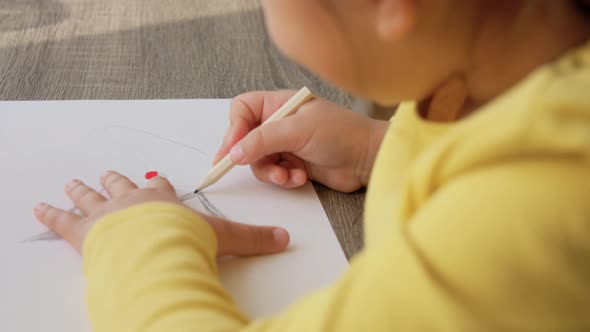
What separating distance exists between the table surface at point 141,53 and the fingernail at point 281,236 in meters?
0.09

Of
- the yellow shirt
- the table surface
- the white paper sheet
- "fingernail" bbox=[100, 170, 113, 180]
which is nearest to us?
the yellow shirt

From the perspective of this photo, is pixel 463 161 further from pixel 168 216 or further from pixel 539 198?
pixel 168 216

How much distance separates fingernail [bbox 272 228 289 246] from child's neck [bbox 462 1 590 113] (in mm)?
247

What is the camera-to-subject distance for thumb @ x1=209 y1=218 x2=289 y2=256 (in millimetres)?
586

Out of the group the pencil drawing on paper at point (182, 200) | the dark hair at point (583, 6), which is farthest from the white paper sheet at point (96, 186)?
the dark hair at point (583, 6)

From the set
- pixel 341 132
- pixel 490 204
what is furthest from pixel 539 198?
pixel 341 132

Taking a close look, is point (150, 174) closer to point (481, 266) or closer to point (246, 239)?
point (246, 239)

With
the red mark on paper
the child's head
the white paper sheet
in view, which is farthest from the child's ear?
the red mark on paper

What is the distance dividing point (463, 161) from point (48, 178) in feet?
1.45

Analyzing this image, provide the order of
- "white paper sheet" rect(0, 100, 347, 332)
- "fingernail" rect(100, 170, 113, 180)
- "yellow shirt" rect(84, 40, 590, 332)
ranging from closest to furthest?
"yellow shirt" rect(84, 40, 590, 332) → "white paper sheet" rect(0, 100, 347, 332) → "fingernail" rect(100, 170, 113, 180)

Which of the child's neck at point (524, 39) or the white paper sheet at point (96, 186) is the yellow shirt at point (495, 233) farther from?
the white paper sheet at point (96, 186)

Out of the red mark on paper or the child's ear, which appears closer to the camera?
the child's ear

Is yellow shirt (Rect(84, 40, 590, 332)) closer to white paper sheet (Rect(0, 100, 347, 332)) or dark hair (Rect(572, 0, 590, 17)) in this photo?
dark hair (Rect(572, 0, 590, 17))

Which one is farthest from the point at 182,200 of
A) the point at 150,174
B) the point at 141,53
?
the point at 141,53
